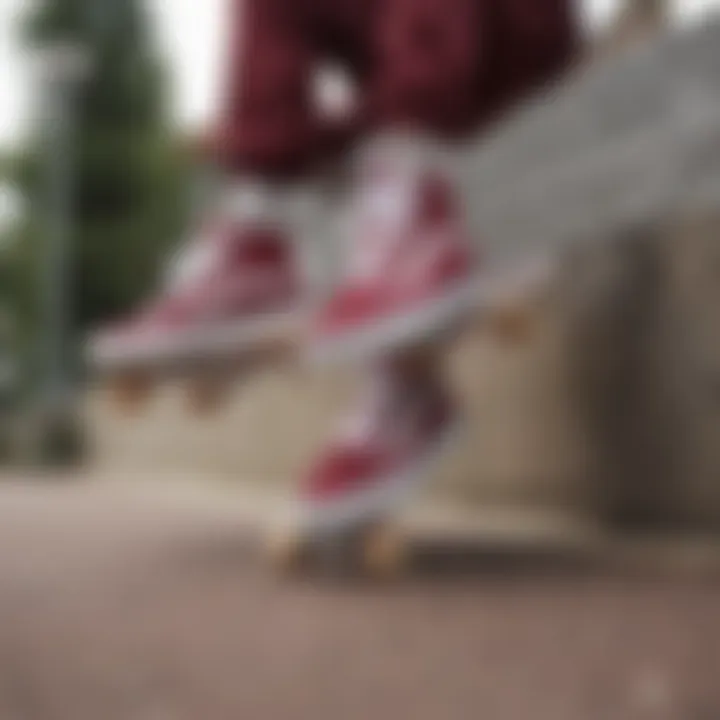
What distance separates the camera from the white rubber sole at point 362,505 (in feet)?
1.95

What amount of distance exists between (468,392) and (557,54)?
0.36 m

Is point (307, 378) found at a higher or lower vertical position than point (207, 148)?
lower

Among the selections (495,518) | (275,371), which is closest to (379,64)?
(495,518)

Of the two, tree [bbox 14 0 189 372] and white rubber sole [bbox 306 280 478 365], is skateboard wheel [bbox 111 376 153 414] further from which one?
tree [bbox 14 0 189 372]

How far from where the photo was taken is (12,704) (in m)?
0.35

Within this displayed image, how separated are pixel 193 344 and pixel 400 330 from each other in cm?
16

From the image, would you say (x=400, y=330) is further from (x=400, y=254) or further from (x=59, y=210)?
(x=59, y=210)

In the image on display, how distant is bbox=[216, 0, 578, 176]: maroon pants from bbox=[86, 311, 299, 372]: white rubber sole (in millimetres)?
95

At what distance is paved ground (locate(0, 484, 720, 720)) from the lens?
0.36 metres

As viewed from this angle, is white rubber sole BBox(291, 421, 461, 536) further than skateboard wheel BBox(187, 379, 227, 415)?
No

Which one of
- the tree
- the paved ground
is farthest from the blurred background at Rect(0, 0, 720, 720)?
the tree

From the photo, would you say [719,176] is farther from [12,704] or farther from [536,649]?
[12,704]

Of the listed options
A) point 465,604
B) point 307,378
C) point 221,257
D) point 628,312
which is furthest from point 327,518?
point 307,378

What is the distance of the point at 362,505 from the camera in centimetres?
59
